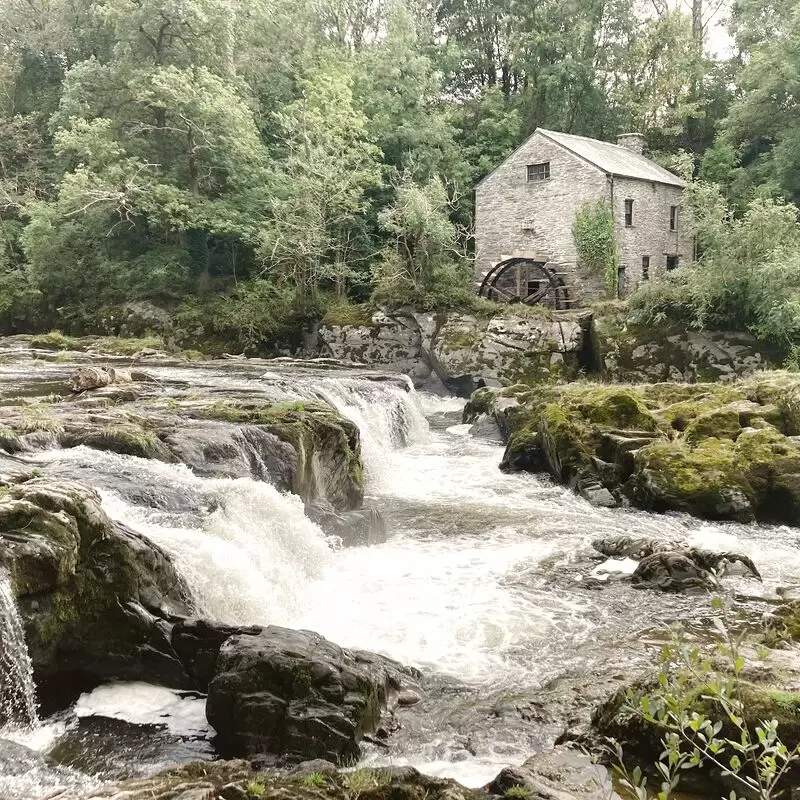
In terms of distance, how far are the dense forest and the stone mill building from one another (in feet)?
5.36

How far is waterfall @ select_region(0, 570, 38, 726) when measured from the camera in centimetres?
559

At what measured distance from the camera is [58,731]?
18.5 feet

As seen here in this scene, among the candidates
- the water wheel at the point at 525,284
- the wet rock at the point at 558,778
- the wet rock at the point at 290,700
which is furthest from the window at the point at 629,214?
the wet rock at the point at 558,778

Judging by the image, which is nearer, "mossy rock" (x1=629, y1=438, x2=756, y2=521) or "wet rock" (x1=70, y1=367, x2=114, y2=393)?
"mossy rock" (x1=629, y1=438, x2=756, y2=521)

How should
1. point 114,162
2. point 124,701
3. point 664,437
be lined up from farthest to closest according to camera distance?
point 114,162, point 664,437, point 124,701

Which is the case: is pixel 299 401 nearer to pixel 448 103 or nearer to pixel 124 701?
pixel 124 701

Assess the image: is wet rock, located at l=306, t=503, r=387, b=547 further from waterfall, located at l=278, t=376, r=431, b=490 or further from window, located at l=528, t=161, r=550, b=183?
window, located at l=528, t=161, r=550, b=183

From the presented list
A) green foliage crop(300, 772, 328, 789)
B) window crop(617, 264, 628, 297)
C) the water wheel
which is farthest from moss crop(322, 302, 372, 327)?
green foliage crop(300, 772, 328, 789)

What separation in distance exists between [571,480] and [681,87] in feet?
98.2

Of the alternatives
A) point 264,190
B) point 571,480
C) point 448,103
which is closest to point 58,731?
point 571,480

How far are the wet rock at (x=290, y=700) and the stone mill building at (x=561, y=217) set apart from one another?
77.0 ft

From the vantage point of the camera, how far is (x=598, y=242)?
2753cm

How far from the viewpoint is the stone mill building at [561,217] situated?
1105 inches

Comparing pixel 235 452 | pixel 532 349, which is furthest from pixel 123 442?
pixel 532 349
